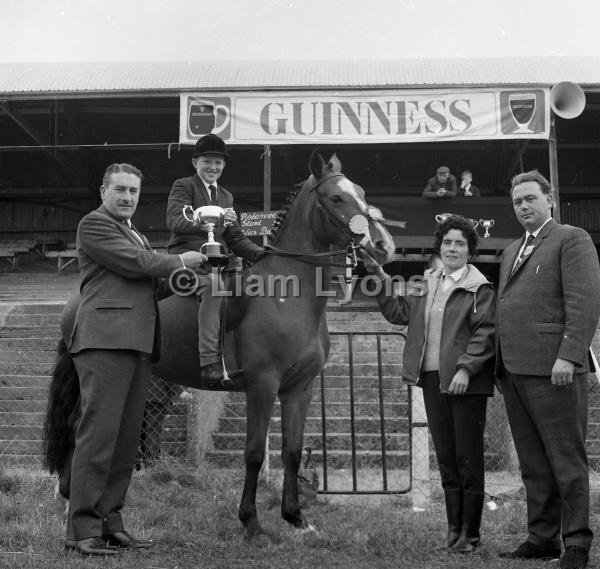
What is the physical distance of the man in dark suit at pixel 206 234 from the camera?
17.5 feet

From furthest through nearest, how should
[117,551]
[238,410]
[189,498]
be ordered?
[238,410] < [189,498] < [117,551]

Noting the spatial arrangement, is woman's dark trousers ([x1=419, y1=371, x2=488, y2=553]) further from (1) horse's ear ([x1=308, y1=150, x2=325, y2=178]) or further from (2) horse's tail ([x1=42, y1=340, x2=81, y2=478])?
(2) horse's tail ([x1=42, y1=340, x2=81, y2=478])

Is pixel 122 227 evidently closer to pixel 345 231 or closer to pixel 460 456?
pixel 345 231

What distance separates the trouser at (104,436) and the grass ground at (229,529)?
0.30m

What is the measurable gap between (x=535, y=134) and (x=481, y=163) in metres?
7.10

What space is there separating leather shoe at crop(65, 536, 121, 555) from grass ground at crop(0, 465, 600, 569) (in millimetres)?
61

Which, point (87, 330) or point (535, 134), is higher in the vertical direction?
point (535, 134)

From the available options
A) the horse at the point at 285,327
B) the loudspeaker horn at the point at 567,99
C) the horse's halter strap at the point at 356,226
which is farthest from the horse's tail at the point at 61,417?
the loudspeaker horn at the point at 567,99

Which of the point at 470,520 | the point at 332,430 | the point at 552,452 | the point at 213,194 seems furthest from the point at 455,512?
the point at 332,430

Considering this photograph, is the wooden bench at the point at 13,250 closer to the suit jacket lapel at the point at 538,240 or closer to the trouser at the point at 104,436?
the trouser at the point at 104,436

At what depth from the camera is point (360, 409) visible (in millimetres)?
9750

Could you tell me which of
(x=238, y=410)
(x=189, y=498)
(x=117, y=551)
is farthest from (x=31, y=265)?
(x=117, y=551)

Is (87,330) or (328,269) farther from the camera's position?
(328,269)

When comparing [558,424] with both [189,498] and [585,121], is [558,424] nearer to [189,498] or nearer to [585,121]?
[189,498]
